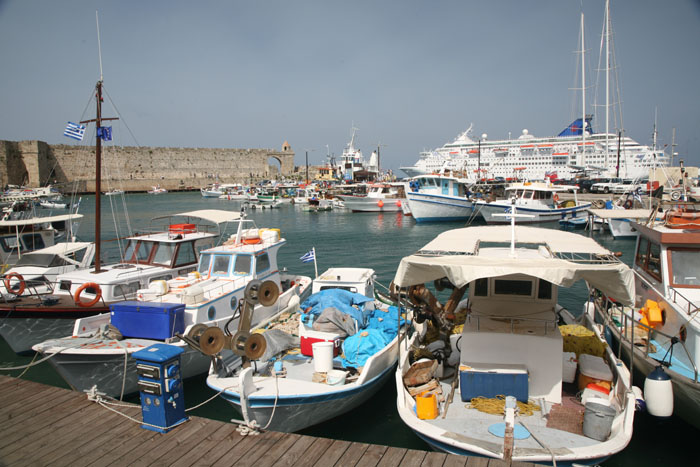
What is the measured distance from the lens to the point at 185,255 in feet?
42.3

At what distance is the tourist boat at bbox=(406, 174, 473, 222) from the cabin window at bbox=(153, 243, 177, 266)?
97.4 feet

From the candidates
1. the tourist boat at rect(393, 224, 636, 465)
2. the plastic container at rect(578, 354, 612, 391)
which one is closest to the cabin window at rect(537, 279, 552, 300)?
the tourist boat at rect(393, 224, 636, 465)

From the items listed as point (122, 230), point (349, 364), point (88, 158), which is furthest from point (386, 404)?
point (88, 158)

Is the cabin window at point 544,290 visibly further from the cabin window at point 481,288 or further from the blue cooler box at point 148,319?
the blue cooler box at point 148,319

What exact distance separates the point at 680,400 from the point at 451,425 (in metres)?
4.04

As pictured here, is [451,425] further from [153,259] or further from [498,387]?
[153,259]

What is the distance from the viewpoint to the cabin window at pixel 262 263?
11.4 metres

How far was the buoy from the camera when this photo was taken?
6.48 meters

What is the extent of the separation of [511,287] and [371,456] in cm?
381

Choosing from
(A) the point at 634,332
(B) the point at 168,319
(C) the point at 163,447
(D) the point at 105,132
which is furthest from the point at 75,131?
(A) the point at 634,332

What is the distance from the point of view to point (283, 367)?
7941 mm

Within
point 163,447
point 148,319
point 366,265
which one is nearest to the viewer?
point 163,447

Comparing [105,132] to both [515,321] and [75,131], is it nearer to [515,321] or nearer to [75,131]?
[75,131]

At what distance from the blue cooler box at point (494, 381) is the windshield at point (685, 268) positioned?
174 inches
